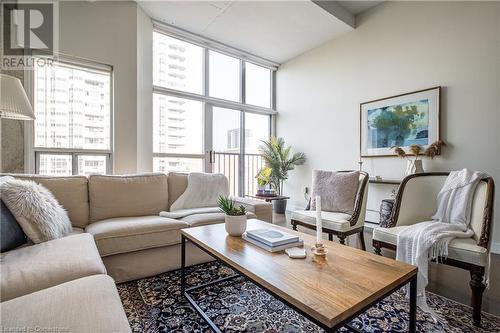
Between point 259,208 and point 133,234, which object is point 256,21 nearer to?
point 259,208

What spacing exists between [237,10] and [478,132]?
11.4 ft

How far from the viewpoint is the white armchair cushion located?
7.54 ft

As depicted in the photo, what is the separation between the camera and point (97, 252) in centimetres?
140

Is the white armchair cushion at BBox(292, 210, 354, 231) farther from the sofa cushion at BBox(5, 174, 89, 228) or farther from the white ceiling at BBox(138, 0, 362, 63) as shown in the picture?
the white ceiling at BBox(138, 0, 362, 63)

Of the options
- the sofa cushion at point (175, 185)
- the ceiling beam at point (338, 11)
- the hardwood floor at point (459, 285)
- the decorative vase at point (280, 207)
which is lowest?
the hardwood floor at point (459, 285)

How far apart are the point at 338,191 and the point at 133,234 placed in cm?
209

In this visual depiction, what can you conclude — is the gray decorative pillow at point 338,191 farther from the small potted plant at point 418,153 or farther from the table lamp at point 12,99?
the table lamp at point 12,99

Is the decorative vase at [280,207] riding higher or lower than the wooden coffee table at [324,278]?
lower

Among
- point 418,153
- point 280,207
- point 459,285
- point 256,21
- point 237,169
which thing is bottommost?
point 459,285

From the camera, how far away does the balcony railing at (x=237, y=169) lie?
4750mm

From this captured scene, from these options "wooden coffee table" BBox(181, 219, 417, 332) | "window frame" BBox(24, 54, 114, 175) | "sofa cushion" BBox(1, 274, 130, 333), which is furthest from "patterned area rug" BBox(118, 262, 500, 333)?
"window frame" BBox(24, 54, 114, 175)

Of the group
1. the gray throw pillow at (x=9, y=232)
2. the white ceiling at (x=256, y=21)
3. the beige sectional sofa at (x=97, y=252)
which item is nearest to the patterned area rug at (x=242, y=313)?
the beige sectional sofa at (x=97, y=252)

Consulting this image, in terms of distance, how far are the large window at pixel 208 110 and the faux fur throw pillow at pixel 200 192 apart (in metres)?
1.38

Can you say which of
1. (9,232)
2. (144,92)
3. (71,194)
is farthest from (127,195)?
(144,92)
